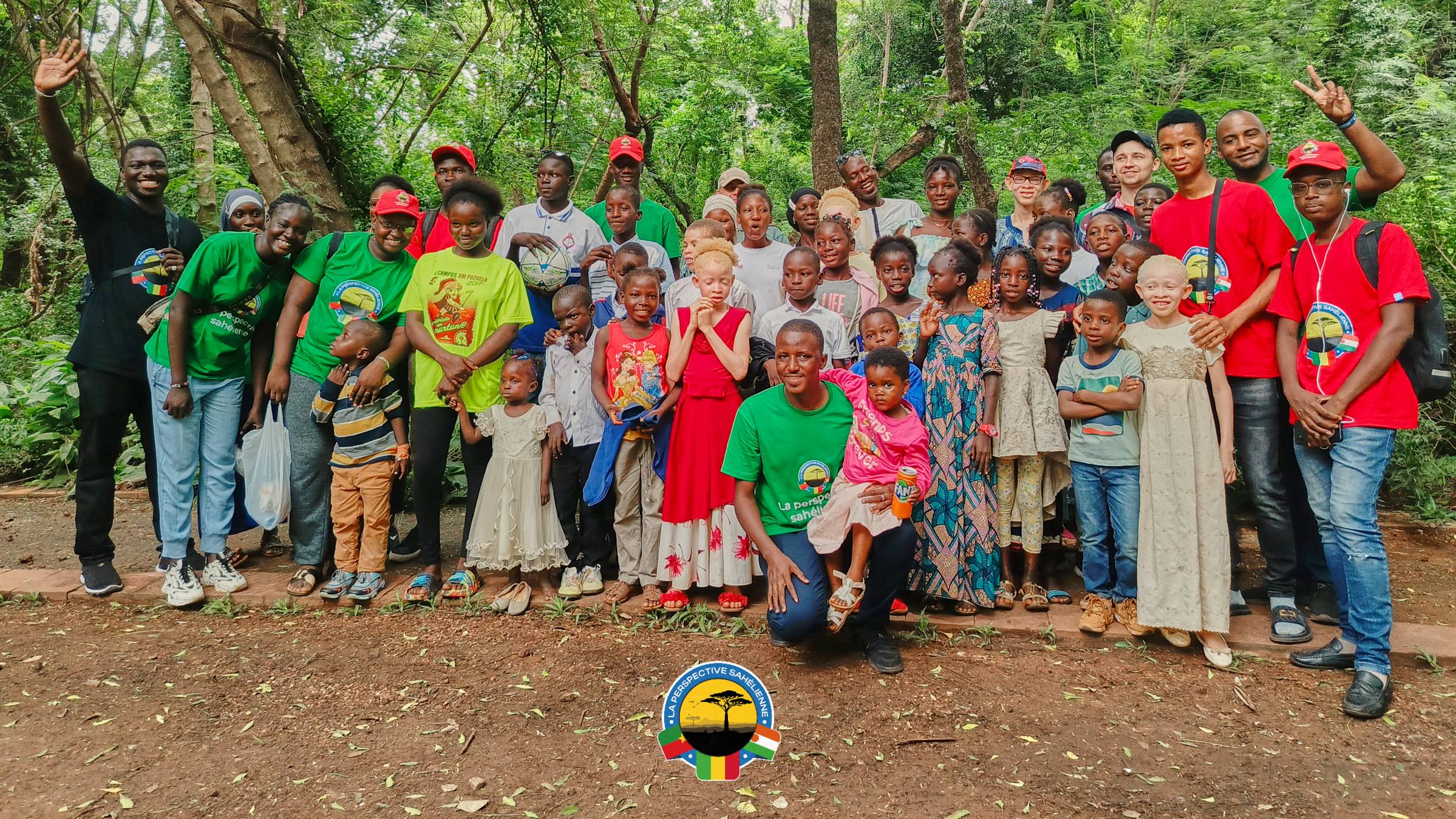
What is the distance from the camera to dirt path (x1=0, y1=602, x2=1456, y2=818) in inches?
105

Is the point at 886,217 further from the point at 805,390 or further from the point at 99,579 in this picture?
the point at 99,579

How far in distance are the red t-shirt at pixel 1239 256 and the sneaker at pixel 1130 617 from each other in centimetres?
111

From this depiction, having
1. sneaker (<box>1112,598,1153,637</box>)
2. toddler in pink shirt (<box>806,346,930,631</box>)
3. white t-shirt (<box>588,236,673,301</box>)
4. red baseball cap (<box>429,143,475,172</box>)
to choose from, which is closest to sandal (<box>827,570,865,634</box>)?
toddler in pink shirt (<box>806,346,930,631</box>)

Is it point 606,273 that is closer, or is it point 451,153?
point 606,273

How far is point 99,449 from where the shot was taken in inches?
172

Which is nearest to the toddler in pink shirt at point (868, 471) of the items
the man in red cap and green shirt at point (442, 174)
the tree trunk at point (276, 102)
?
the man in red cap and green shirt at point (442, 174)

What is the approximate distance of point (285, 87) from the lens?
595cm

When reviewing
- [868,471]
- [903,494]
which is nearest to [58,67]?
[868,471]

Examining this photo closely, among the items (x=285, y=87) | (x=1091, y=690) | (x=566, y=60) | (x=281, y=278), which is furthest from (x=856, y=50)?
(x=1091, y=690)

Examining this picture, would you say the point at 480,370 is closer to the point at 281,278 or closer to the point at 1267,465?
the point at 281,278

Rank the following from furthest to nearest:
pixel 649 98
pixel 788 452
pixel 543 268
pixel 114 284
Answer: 1. pixel 649 98
2. pixel 543 268
3. pixel 114 284
4. pixel 788 452

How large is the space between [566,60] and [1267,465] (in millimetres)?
6928

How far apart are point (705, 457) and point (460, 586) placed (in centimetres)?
142

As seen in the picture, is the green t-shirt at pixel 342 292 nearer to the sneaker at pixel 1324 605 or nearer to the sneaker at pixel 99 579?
the sneaker at pixel 99 579
